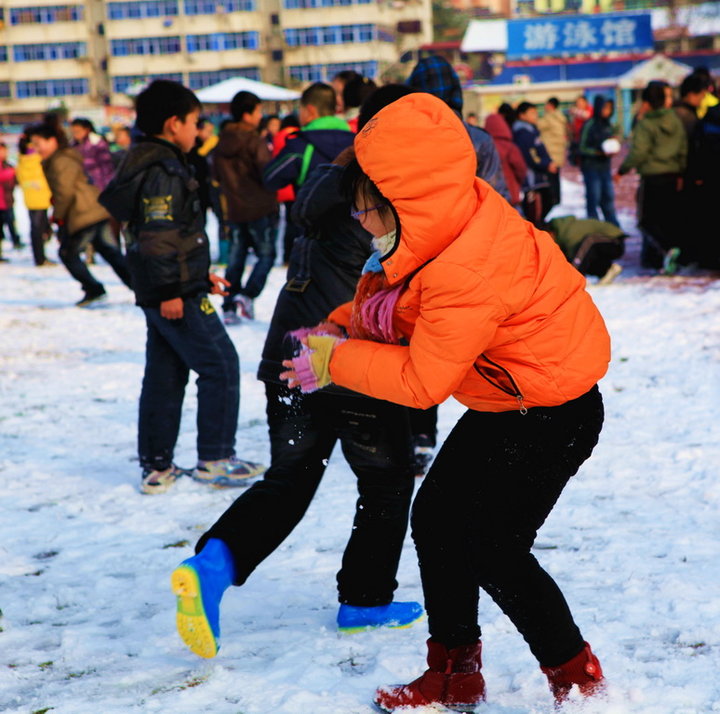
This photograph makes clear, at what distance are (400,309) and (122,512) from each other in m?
2.70

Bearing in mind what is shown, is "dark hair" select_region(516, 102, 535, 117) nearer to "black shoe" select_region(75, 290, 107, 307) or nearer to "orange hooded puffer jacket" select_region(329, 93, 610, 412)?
"black shoe" select_region(75, 290, 107, 307)

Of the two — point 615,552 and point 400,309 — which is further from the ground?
point 400,309

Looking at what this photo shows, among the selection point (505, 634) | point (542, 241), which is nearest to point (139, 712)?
point (505, 634)

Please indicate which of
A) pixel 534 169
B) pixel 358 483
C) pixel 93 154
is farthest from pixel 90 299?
pixel 358 483

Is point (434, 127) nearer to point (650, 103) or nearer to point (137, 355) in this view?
point (137, 355)

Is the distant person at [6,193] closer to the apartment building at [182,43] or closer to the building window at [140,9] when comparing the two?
the apartment building at [182,43]

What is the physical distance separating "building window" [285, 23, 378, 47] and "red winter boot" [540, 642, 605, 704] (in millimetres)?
81370

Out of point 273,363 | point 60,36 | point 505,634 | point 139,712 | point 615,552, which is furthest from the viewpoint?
point 60,36

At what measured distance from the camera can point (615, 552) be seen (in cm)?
394

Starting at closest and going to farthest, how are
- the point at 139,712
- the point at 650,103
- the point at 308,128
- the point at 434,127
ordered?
the point at 434,127
the point at 139,712
the point at 308,128
the point at 650,103

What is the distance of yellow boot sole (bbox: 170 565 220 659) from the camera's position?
2.82m

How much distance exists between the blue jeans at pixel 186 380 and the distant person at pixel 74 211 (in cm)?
603

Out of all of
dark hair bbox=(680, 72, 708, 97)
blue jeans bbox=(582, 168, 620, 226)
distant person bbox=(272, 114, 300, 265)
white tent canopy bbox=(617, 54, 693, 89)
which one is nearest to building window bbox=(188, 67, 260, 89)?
white tent canopy bbox=(617, 54, 693, 89)

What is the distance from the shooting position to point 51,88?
278 feet
